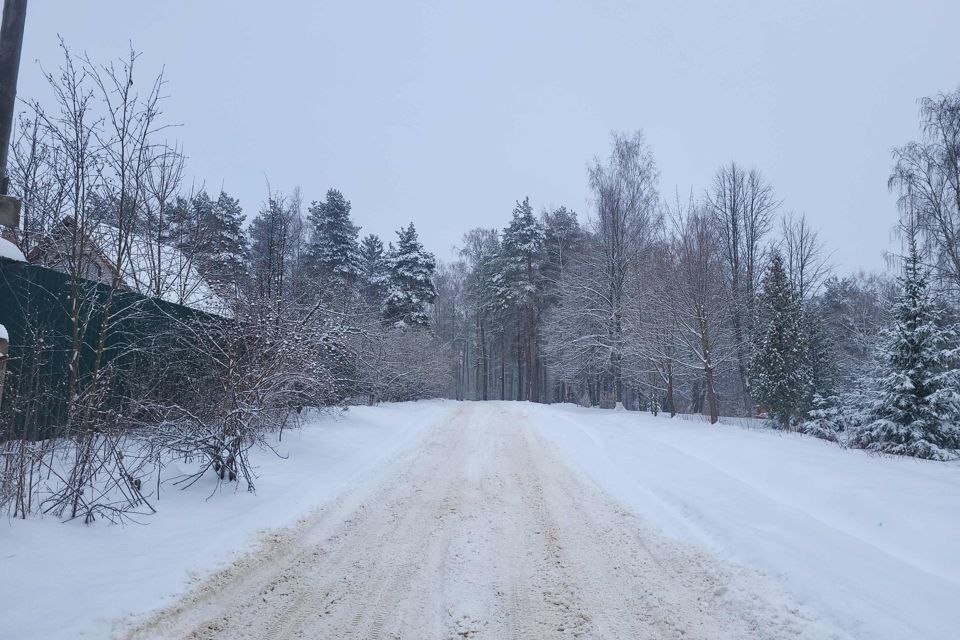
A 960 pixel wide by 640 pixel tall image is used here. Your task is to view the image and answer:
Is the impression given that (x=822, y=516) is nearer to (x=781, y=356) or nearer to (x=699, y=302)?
(x=699, y=302)

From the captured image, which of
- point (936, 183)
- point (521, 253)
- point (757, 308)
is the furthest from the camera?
point (521, 253)

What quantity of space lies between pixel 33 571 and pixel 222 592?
1410 mm

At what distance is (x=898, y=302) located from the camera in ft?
38.6

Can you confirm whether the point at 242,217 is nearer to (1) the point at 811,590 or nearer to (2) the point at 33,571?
(2) the point at 33,571

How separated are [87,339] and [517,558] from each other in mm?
7959

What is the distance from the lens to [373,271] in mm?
36688

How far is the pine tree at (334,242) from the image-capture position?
29109mm

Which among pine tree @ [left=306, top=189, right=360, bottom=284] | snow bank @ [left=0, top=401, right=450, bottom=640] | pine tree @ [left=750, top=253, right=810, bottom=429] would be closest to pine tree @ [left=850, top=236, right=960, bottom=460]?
pine tree @ [left=750, top=253, right=810, bottom=429]

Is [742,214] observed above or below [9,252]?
above

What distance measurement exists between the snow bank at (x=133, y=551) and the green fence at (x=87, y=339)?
6.48 feet

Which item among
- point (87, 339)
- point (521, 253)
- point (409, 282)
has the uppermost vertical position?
point (521, 253)

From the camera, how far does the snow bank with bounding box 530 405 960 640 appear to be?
325 centimetres

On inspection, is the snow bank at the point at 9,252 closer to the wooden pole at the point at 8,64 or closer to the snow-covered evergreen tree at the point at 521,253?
the wooden pole at the point at 8,64

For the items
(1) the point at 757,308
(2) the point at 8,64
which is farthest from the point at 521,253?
(2) the point at 8,64
